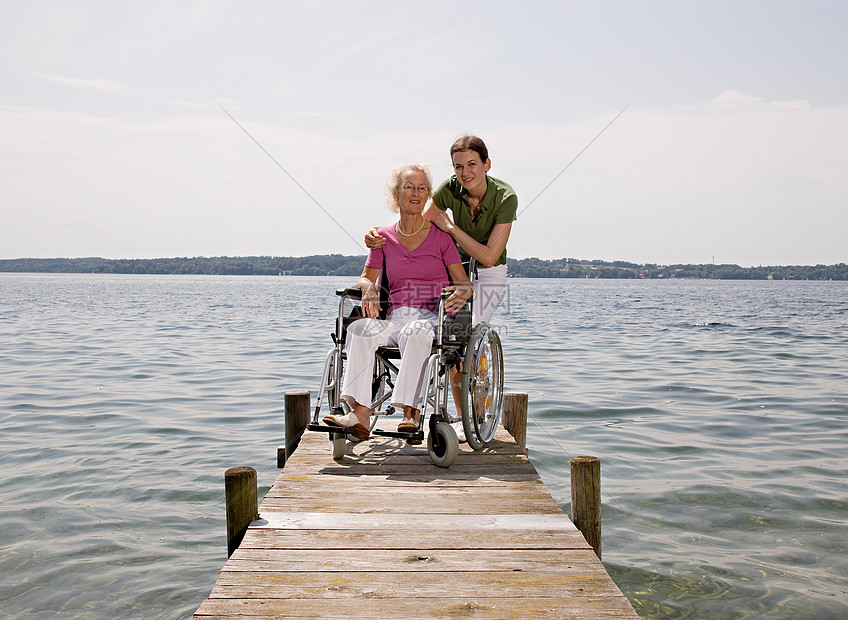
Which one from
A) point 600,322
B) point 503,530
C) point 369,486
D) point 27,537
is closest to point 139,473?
point 27,537

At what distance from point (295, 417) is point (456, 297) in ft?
5.13

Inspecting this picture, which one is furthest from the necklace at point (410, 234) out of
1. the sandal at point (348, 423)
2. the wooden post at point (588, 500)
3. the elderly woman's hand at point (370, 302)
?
Answer: the wooden post at point (588, 500)

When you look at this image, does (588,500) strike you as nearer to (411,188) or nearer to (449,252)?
(449,252)

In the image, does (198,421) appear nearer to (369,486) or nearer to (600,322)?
(369,486)

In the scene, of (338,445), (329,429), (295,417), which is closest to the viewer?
(329,429)

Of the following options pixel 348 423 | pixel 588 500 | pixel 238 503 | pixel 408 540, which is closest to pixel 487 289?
pixel 348 423

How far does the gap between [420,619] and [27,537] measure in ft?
11.1

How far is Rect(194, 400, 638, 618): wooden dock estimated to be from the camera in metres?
2.13

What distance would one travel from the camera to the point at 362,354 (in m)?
3.60

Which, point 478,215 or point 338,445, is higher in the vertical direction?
point 478,215

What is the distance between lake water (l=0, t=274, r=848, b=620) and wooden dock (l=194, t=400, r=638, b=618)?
1.12 m

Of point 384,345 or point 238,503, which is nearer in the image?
point 238,503

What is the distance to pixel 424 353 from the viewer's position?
3.55 metres

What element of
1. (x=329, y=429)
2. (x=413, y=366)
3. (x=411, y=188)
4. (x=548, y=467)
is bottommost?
(x=548, y=467)
